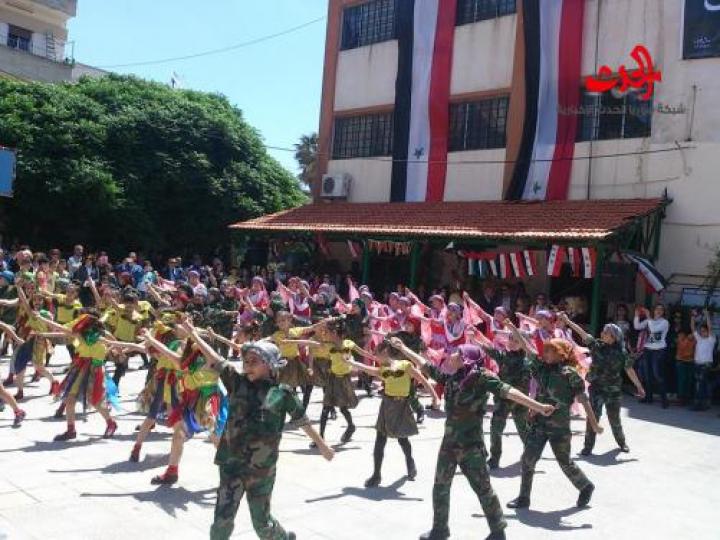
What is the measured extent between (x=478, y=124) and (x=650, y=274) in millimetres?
7851

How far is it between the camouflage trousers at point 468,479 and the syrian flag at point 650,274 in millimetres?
10668

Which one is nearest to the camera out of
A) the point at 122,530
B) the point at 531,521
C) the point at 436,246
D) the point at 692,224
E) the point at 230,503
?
the point at 230,503

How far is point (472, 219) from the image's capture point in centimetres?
1909

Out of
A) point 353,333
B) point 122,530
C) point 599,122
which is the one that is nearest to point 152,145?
point 599,122

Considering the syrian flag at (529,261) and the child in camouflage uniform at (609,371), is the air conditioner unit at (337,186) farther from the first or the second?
the child in camouflage uniform at (609,371)

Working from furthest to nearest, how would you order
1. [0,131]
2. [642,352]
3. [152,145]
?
1. [152,145]
2. [0,131]
3. [642,352]

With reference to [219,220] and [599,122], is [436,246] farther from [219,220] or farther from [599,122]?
[219,220]

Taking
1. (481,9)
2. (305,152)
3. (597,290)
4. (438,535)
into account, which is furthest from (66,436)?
(305,152)

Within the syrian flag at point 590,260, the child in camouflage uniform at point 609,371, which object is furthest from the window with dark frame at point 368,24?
the child in camouflage uniform at point 609,371

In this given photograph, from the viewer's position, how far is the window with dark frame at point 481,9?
68.9 feet

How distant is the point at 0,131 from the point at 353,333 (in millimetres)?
16864

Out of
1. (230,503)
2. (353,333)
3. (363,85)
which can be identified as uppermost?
(363,85)

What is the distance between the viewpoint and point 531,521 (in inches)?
275

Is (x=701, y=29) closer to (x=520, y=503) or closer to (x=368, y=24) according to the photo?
(x=368, y=24)
